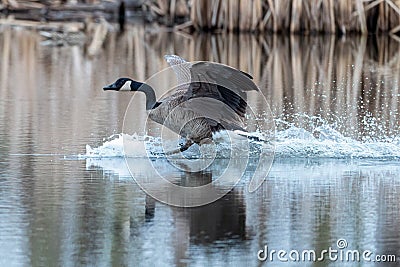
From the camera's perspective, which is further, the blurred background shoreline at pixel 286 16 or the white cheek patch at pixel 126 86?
the blurred background shoreline at pixel 286 16

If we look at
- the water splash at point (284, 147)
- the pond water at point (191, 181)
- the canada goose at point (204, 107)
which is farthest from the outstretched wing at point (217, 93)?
the pond water at point (191, 181)

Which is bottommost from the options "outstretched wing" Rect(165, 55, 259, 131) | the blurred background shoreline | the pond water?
the pond water

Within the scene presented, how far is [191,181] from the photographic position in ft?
25.0

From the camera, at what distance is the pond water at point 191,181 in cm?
573

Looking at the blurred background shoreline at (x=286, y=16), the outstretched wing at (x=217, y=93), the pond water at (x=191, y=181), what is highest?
the blurred background shoreline at (x=286, y=16)

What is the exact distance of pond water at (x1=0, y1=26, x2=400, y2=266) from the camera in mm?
5734

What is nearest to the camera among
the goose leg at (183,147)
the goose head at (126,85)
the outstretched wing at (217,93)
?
the outstretched wing at (217,93)

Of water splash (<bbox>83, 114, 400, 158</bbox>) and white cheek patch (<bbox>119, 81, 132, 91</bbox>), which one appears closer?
water splash (<bbox>83, 114, 400, 158</bbox>)

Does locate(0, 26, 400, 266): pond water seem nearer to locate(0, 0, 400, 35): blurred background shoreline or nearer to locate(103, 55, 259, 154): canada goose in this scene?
locate(103, 55, 259, 154): canada goose

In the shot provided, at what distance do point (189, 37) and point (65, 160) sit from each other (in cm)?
1248

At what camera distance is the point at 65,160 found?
8141 millimetres

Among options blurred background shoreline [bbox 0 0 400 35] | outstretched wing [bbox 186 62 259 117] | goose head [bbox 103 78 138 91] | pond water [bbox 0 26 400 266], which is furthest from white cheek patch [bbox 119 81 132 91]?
blurred background shoreline [bbox 0 0 400 35]

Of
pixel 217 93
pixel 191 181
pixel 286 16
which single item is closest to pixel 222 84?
pixel 217 93

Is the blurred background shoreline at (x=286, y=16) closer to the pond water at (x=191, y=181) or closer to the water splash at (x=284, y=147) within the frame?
the pond water at (x=191, y=181)
